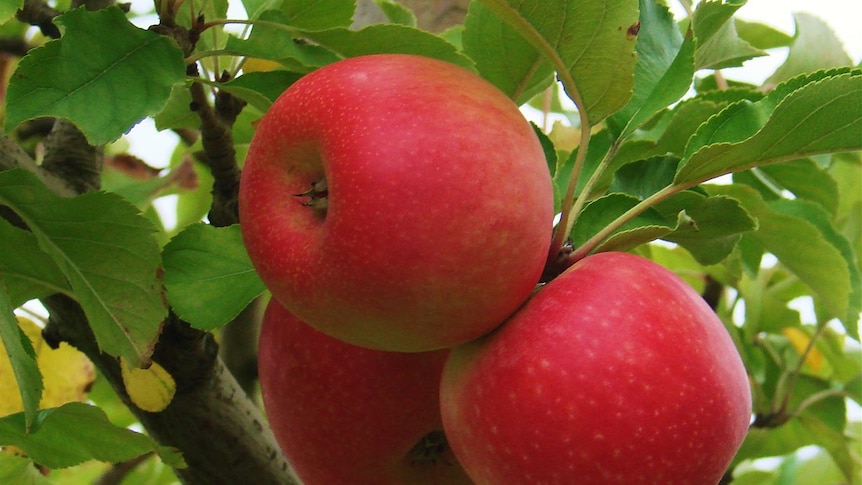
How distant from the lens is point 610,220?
2.14 feet

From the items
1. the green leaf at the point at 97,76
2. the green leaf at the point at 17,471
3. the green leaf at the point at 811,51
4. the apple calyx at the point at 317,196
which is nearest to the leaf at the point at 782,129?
the apple calyx at the point at 317,196

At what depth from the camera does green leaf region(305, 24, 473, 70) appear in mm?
633

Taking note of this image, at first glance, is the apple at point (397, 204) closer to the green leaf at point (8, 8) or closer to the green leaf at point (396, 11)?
the green leaf at point (8, 8)

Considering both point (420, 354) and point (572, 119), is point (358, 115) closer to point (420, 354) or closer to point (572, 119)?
point (420, 354)

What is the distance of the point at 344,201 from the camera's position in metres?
0.50

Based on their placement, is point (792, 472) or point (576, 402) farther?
point (792, 472)

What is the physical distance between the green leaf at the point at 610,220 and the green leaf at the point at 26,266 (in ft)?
1.18

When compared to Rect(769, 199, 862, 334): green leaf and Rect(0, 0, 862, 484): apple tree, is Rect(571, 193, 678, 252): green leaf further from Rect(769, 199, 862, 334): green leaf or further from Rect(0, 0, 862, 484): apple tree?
Rect(769, 199, 862, 334): green leaf

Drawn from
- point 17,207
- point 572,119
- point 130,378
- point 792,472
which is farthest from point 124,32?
point 792,472

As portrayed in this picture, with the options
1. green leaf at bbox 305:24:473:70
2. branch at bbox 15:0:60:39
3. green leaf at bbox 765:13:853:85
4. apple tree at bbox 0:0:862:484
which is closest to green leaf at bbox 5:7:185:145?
apple tree at bbox 0:0:862:484

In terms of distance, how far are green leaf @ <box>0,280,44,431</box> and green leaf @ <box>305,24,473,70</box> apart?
261 millimetres

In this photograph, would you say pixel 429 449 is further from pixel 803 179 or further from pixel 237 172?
pixel 803 179

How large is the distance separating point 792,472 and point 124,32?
1.29 meters

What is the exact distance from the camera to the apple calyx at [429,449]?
67 centimetres
